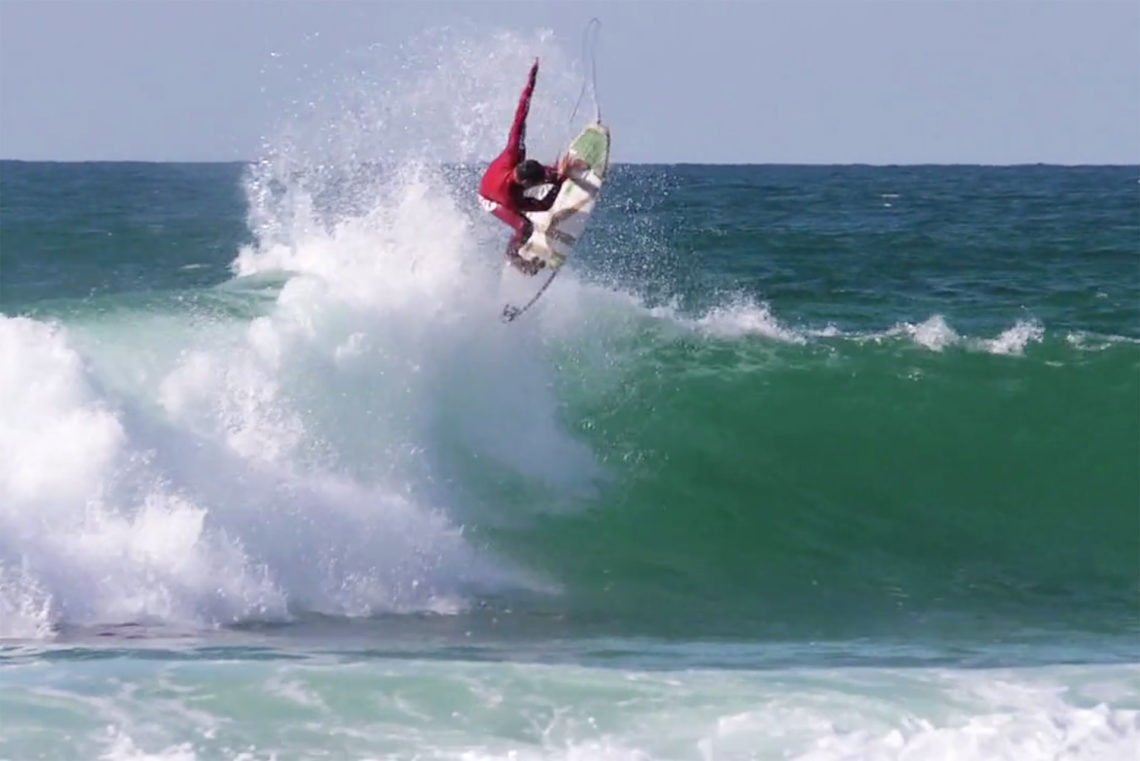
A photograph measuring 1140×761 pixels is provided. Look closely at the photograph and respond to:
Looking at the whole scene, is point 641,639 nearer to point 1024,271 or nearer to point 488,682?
point 488,682

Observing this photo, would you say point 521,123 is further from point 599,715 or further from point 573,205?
point 599,715

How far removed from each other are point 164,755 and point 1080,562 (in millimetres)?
8519

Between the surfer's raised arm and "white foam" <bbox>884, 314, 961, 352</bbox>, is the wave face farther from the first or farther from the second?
the surfer's raised arm

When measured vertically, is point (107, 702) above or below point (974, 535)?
below

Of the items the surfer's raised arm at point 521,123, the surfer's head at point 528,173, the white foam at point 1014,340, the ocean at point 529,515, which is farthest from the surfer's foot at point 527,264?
the white foam at point 1014,340

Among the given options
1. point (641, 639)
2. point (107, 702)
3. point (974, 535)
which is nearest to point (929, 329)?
point (974, 535)

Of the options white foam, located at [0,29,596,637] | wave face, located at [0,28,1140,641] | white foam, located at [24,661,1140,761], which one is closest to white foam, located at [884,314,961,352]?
wave face, located at [0,28,1140,641]

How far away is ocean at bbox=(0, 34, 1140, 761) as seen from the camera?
949cm

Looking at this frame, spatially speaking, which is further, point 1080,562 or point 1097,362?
point 1097,362

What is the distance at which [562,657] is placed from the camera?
11.2m

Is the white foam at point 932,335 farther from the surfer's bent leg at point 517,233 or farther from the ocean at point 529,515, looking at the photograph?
the surfer's bent leg at point 517,233

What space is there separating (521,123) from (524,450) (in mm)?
4041

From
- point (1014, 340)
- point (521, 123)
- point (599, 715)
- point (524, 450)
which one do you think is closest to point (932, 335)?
point (1014, 340)

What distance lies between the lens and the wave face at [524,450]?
41.8ft
